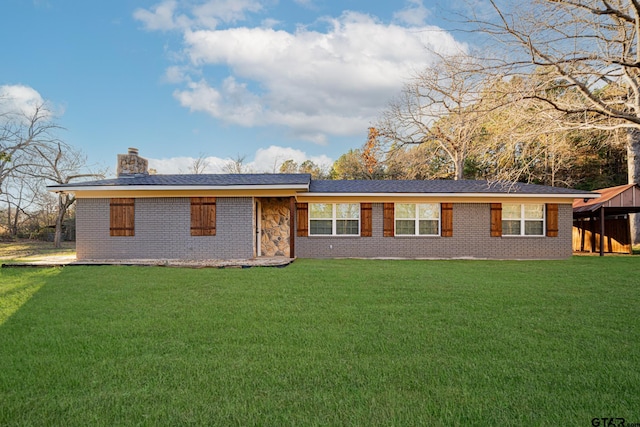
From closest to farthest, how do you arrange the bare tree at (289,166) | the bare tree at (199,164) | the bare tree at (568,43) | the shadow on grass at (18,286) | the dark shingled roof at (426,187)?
the shadow on grass at (18,286), the bare tree at (568,43), the dark shingled roof at (426,187), the bare tree at (199,164), the bare tree at (289,166)

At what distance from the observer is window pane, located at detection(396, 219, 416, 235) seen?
537 inches

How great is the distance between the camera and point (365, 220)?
13.5 m

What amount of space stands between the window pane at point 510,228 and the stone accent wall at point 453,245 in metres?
0.20

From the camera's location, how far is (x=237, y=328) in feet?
14.1

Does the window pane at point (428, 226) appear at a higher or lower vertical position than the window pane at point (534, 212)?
lower

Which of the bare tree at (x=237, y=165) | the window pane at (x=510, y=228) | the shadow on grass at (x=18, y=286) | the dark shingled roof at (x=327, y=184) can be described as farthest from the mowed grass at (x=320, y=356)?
the bare tree at (x=237, y=165)

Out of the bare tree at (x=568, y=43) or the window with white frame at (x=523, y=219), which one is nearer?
the bare tree at (x=568, y=43)

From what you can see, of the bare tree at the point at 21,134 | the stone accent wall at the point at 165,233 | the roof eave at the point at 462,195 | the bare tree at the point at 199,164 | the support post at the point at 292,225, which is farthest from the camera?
the bare tree at the point at 199,164

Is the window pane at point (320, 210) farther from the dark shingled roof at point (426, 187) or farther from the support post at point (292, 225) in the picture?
the support post at point (292, 225)

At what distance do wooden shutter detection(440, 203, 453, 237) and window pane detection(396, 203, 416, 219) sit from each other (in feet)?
3.40

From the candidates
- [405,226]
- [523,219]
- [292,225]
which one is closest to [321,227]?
[292,225]

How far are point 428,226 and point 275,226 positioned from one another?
5546 mm

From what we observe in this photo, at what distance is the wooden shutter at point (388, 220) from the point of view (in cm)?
1351

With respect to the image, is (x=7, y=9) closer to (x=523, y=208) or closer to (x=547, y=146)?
(x=547, y=146)
